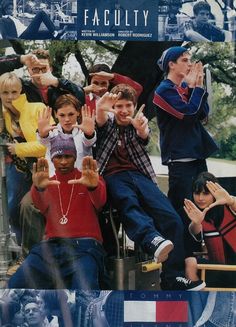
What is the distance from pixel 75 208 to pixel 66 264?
335mm

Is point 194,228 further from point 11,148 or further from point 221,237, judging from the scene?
point 11,148

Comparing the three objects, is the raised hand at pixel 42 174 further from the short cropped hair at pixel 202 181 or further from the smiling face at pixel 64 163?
the short cropped hair at pixel 202 181

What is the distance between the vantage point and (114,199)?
429cm

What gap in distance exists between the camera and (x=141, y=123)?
4.27 meters

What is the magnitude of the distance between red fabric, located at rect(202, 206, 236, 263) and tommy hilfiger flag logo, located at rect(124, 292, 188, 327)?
1.07ft

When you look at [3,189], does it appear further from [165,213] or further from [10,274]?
[165,213]

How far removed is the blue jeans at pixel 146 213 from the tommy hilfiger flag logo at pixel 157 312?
0.51 ft

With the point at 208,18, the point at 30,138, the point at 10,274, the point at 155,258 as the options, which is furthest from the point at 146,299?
the point at 208,18

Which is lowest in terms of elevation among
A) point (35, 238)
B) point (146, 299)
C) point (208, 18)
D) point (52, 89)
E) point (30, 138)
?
point (146, 299)

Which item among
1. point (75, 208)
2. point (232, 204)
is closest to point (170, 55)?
point (232, 204)

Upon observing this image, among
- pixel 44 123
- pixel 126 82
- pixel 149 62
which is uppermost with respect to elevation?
pixel 149 62

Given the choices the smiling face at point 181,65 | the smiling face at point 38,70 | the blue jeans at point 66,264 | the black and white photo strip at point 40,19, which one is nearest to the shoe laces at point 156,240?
the blue jeans at point 66,264

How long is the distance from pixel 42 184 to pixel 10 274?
1.90ft

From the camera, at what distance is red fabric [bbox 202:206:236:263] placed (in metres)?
4.29
